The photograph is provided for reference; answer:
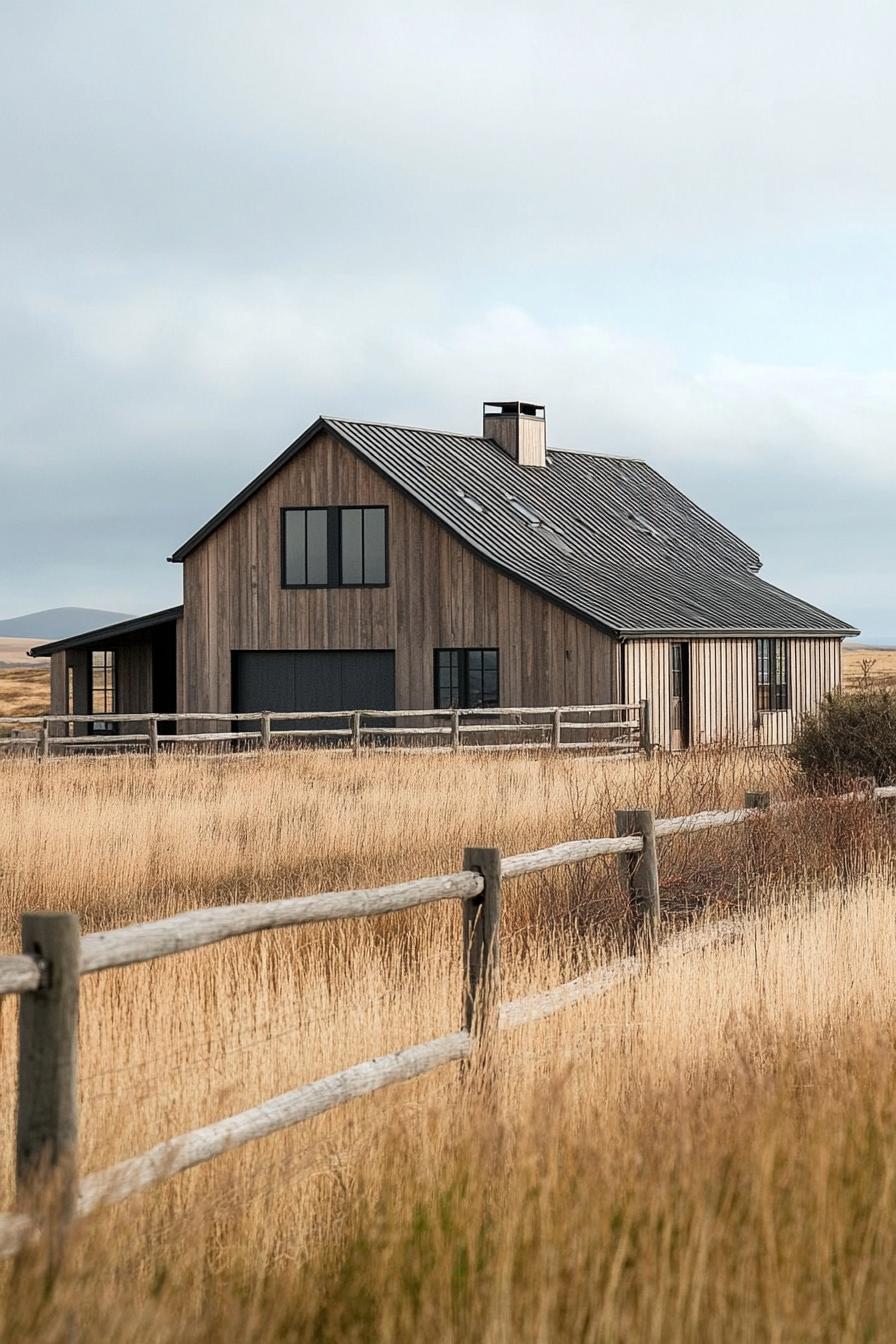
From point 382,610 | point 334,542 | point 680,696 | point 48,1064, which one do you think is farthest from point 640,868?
point 334,542

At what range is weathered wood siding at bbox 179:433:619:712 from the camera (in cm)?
3441

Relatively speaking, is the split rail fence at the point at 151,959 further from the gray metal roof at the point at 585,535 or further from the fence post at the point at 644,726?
the gray metal roof at the point at 585,535

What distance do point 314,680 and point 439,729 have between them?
22.3ft

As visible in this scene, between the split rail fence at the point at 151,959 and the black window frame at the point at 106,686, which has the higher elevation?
the black window frame at the point at 106,686

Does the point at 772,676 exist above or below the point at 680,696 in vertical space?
above

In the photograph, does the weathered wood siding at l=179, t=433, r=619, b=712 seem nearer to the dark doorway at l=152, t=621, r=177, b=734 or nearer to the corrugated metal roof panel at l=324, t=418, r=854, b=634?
the corrugated metal roof panel at l=324, t=418, r=854, b=634

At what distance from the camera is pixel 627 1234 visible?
4.72 metres

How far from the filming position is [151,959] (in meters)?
6.42

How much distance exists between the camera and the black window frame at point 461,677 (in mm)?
35094

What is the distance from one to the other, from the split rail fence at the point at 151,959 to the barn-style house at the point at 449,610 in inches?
998

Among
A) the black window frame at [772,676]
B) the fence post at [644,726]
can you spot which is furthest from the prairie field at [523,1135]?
the black window frame at [772,676]

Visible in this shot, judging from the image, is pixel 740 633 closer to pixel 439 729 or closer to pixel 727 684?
pixel 727 684

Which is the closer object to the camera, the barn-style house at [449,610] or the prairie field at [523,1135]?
the prairie field at [523,1135]

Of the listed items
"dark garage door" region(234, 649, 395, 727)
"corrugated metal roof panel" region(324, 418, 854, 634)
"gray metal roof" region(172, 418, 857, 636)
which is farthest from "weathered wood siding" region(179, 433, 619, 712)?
"corrugated metal roof panel" region(324, 418, 854, 634)
